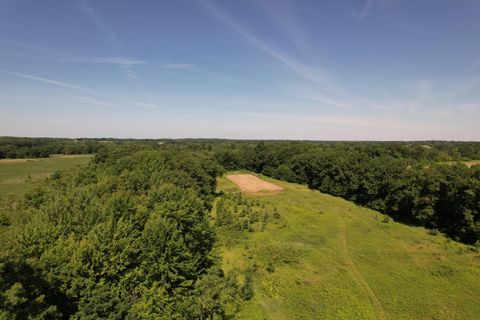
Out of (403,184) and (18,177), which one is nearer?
(403,184)

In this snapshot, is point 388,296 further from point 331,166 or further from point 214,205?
point 331,166

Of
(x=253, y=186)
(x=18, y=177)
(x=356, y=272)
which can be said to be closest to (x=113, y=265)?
(x=356, y=272)

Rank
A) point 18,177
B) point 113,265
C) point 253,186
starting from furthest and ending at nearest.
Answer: point 18,177, point 253,186, point 113,265

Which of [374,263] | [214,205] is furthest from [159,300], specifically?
[214,205]

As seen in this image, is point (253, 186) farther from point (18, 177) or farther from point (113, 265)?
point (18, 177)

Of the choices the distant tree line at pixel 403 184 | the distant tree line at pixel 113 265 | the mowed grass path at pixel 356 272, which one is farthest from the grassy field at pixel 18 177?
the distant tree line at pixel 403 184

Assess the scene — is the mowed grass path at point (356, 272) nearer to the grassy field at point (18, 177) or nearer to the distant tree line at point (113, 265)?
the distant tree line at point (113, 265)
